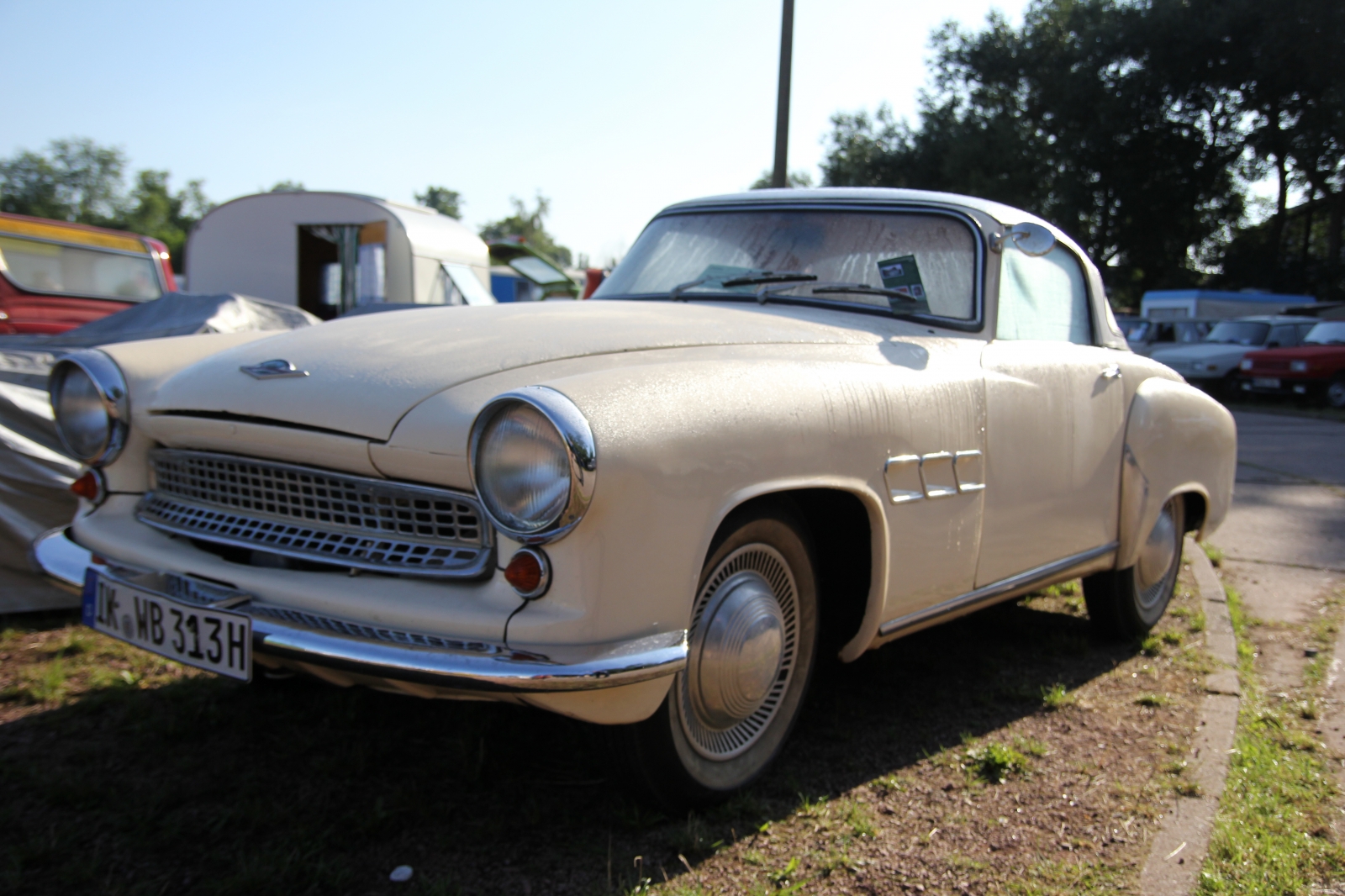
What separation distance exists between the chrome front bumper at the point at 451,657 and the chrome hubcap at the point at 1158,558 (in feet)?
8.42

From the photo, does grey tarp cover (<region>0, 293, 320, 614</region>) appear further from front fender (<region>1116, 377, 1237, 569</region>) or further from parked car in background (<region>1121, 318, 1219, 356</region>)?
parked car in background (<region>1121, 318, 1219, 356</region>)

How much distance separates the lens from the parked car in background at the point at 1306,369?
16.3 meters

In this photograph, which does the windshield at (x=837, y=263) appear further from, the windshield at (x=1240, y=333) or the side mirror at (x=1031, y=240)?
the windshield at (x=1240, y=333)

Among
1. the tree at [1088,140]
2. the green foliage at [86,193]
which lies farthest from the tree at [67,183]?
the tree at [1088,140]

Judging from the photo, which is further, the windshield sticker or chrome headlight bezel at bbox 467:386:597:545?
the windshield sticker

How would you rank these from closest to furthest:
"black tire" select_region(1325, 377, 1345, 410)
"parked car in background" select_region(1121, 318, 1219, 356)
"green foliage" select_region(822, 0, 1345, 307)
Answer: "black tire" select_region(1325, 377, 1345, 410)
"parked car in background" select_region(1121, 318, 1219, 356)
"green foliage" select_region(822, 0, 1345, 307)

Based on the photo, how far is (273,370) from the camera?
7.54 feet

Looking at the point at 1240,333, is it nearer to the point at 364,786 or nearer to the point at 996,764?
the point at 996,764

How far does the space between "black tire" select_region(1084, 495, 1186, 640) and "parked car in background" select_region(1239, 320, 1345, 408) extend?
14731 mm

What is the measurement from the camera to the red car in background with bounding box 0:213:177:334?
8016 mm

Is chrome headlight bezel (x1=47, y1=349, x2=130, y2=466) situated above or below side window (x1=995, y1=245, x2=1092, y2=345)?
below

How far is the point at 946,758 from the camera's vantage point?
2797 mm

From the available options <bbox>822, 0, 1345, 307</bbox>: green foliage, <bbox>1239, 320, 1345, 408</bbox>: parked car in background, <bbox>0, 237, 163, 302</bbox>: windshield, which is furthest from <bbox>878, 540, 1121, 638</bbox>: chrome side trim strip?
<bbox>822, 0, 1345, 307</bbox>: green foliage

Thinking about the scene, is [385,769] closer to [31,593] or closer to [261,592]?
[261,592]
